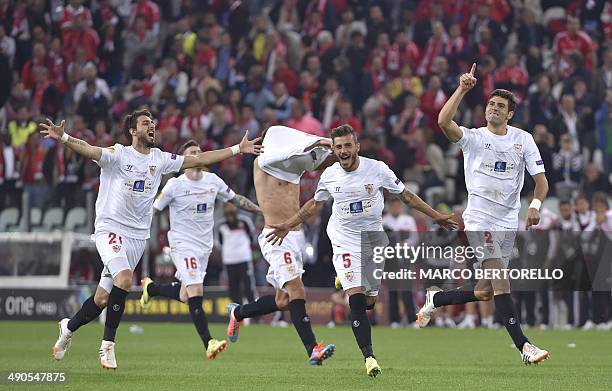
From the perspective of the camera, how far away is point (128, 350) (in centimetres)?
1761

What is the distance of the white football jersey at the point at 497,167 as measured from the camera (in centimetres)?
1391

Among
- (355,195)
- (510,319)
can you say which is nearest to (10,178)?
(355,195)

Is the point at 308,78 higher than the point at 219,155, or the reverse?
the point at 308,78

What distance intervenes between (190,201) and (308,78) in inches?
403

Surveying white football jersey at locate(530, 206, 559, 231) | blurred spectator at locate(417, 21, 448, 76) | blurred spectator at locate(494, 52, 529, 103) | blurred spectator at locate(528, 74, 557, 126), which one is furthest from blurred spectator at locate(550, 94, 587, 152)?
blurred spectator at locate(417, 21, 448, 76)

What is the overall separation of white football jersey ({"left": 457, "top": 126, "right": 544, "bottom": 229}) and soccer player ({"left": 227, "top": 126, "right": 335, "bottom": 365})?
1710 millimetres

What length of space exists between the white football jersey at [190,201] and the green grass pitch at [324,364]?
162 cm

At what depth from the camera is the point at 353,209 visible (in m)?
13.5

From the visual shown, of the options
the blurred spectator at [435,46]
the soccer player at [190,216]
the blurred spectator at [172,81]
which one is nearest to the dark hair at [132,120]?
the soccer player at [190,216]

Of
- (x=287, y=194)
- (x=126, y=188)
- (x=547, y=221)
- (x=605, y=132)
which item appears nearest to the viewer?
(x=126, y=188)

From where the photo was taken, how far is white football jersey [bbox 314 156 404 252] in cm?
1333

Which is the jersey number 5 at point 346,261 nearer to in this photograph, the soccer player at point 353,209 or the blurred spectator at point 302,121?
the soccer player at point 353,209

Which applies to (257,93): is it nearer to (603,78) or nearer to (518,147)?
(603,78)

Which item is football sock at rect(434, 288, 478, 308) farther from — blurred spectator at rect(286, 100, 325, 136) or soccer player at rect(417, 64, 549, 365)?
blurred spectator at rect(286, 100, 325, 136)
